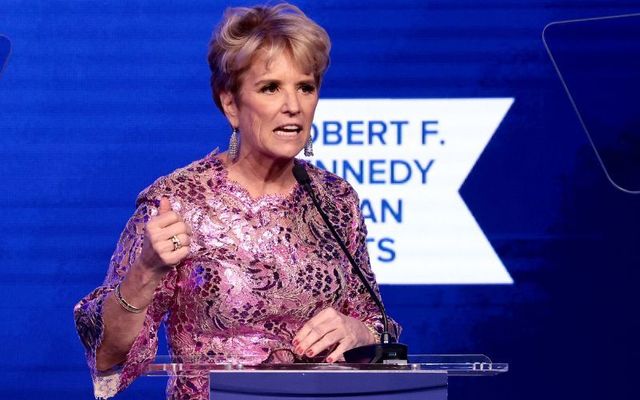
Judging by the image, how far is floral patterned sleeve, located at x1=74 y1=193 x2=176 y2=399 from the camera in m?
Result: 2.14

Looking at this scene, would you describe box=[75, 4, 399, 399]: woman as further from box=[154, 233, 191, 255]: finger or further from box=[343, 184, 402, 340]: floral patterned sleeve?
box=[154, 233, 191, 255]: finger

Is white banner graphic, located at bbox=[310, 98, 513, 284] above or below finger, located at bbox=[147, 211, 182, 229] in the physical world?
above

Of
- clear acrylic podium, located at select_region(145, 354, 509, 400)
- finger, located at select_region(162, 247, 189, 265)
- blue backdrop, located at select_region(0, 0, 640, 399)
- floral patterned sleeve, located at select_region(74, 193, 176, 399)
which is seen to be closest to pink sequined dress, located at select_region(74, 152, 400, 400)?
floral patterned sleeve, located at select_region(74, 193, 176, 399)

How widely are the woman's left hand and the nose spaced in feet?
1.29

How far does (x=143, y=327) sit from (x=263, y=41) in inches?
23.9

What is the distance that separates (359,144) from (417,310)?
0.52m

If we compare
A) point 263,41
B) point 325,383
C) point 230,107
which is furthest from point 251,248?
point 325,383

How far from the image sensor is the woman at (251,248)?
218 cm

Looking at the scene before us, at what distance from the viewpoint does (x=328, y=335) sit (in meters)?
2.15

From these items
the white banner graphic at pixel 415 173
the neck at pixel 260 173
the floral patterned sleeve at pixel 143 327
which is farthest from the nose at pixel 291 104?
the white banner graphic at pixel 415 173

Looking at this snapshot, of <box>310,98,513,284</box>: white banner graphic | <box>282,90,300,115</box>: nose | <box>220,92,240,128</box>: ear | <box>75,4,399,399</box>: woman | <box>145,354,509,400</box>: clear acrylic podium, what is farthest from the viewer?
<box>310,98,513,284</box>: white banner graphic

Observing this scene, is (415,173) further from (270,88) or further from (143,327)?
(143,327)

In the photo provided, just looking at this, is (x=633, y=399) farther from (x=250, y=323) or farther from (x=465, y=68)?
(x=250, y=323)

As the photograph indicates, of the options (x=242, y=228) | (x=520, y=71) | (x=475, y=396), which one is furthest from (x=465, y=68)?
(x=242, y=228)
